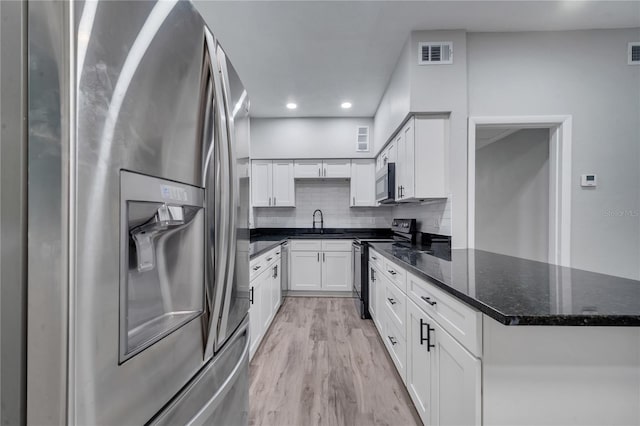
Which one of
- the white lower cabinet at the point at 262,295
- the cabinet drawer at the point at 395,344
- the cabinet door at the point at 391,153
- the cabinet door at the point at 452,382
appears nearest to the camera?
the cabinet door at the point at 452,382

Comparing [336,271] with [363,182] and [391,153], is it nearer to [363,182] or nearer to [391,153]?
[363,182]

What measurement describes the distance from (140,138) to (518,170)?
14.8ft

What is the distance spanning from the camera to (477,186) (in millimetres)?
4137

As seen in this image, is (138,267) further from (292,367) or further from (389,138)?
(389,138)

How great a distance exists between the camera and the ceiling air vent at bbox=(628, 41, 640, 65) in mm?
2379

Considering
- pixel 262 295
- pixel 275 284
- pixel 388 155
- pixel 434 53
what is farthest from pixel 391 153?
pixel 262 295

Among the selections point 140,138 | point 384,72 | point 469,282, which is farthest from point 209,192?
point 384,72

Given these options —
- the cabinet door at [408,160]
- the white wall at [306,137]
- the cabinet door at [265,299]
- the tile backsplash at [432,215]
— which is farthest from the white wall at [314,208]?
the cabinet door at [265,299]

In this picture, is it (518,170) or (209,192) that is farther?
(518,170)

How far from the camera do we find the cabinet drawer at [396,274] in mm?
1862

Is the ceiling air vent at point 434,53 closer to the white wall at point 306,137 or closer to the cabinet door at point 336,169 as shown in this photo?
the white wall at point 306,137

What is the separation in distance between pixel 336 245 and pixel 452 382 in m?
3.02

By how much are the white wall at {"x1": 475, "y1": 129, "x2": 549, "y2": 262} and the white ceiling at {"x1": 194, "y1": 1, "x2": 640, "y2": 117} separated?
151 cm

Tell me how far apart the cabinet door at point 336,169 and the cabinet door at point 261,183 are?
35.9 inches
